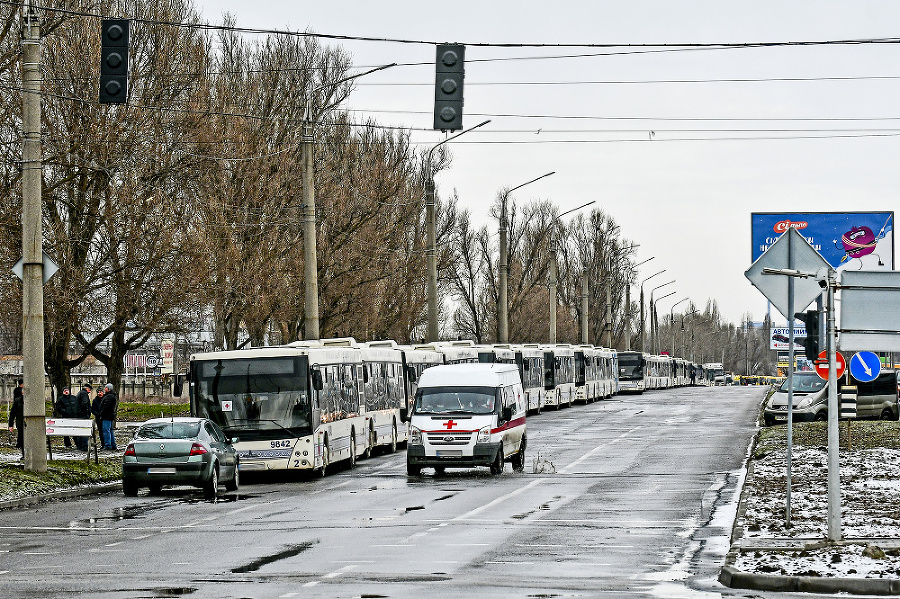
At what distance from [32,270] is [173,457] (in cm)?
441

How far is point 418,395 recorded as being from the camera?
30344 millimetres

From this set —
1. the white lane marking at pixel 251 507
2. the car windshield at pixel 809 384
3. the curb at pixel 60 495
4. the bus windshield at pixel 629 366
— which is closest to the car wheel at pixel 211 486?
the white lane marking at pixel 251 507

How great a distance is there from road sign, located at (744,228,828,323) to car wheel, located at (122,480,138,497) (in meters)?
12.5

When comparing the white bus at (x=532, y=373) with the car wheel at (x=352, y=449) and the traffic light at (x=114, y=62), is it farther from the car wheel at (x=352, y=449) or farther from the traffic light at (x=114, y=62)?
the traffic light at (x=114, y=62)

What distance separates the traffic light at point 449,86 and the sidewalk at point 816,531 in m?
6.06

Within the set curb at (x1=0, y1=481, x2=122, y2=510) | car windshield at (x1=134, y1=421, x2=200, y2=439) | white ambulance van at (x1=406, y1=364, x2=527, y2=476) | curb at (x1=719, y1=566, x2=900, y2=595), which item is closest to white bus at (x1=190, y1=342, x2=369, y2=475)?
white ambulance van at (x1=406, y1=364, x2=527, y2=476)

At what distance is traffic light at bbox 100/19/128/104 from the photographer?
1731cm

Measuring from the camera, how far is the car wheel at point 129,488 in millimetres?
25156

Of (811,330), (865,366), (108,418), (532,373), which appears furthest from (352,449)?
(532,373)

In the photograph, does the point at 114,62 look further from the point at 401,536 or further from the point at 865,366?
the point at 865,366

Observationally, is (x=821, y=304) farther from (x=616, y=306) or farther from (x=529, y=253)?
(x=616, y=306)

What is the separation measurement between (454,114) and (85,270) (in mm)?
21534

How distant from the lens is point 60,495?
82.0 ft

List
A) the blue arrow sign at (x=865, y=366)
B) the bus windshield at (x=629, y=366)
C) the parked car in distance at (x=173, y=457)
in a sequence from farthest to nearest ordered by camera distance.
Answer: the bus windshield at (x=629, y=366) → the blue arrow sign at (x=865, y=366) → the parked car in distance at (x=173, y=457)
